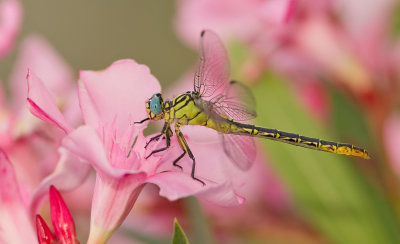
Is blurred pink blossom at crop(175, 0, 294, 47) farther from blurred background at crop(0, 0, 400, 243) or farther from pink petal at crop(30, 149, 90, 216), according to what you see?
pink petal at crop(30, 149, 90, 216)

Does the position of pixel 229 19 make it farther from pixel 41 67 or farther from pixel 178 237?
pixel 178 237

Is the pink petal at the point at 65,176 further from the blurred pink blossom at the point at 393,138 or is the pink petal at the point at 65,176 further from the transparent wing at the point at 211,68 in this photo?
the blurred pink blossom at the point at 393,138

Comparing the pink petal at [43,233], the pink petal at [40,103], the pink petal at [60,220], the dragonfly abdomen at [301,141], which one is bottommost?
the pink petal at [43,233]

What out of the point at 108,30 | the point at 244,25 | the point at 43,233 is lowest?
the point at 43,233

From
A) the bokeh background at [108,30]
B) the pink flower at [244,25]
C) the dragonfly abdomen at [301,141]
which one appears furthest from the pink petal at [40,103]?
the bokeh background at [108,30]

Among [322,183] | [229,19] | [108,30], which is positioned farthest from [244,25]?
[108,30]

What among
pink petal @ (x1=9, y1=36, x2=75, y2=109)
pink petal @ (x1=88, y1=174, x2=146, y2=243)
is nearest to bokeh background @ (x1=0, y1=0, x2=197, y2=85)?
pink petal @ (x1=9, y1=36, x2=75, y2=109)
